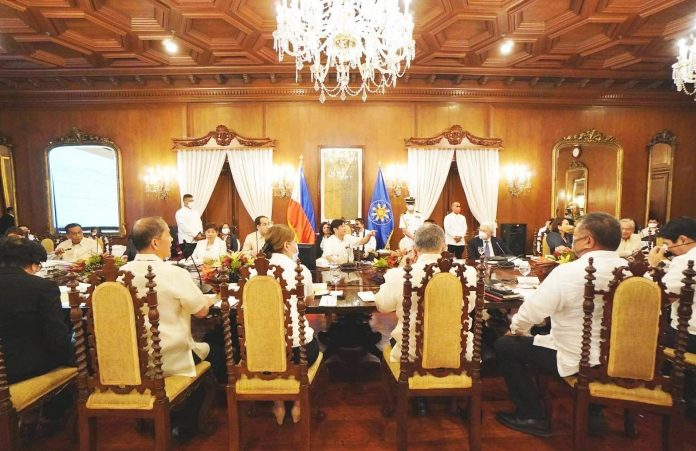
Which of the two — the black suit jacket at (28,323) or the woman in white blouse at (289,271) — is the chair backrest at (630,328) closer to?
the woman in white blouse at (289,271)

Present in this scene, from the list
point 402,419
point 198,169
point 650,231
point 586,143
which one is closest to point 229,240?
point 198,169

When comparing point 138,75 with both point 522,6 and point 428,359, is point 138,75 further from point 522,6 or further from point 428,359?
point 428,359

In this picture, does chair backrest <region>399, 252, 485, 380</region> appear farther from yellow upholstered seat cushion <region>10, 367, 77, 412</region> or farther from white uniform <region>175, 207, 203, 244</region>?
white uniform <region>175, 207, 203, 244</region>

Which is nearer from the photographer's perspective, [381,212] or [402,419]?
[402,419]

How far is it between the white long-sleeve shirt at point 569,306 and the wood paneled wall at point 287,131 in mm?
5430

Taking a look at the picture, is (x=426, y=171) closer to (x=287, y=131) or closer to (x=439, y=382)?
(x=287, y=131)

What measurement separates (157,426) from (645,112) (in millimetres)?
10369

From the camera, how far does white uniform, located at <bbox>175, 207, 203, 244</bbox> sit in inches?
266

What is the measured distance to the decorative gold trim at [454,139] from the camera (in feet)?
23.6

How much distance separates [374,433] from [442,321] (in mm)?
1013

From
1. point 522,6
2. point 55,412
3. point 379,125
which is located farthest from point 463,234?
point 55,412

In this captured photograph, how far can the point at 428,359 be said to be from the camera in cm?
192

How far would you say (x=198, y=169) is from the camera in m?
7.13

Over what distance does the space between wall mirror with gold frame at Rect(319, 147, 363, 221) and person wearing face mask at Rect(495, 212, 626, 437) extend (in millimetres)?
5243
